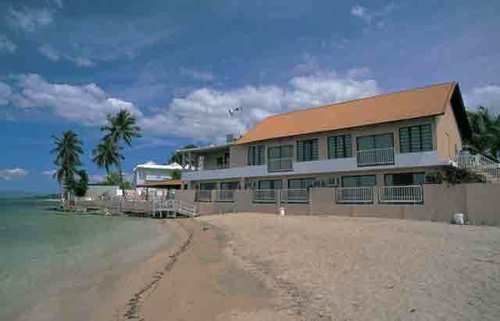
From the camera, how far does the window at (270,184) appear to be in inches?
1349

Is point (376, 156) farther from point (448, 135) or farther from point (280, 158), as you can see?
point (280, 158)

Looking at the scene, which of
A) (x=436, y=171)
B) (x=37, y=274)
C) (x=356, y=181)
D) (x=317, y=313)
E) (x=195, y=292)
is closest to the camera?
(x=317, y=313)

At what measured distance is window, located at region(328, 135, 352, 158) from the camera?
96.5ft

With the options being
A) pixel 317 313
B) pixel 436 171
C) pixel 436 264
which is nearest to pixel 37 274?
pixel 317 313

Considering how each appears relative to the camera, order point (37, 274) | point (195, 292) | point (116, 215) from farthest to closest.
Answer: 1. point (116, 215)
2. point (37, 274)
3. point (195, 292)

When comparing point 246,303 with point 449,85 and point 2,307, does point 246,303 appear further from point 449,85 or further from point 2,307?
point 449,85

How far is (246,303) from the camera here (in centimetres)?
876

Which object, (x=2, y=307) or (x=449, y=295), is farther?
(x=2, y=307)

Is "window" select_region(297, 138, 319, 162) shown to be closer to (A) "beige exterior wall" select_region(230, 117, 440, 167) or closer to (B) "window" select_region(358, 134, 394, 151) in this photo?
(A) "beige exterior wall" select_region(230, 117, 440, 167)

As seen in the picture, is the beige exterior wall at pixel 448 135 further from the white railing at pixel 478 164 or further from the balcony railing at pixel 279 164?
the balcony railing at pixel 279 164

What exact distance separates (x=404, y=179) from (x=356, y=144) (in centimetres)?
407

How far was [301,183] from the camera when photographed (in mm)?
32500

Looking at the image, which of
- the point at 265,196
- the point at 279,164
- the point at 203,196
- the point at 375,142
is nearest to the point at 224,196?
the point at 203,196

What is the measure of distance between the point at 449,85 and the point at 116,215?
35367mm
